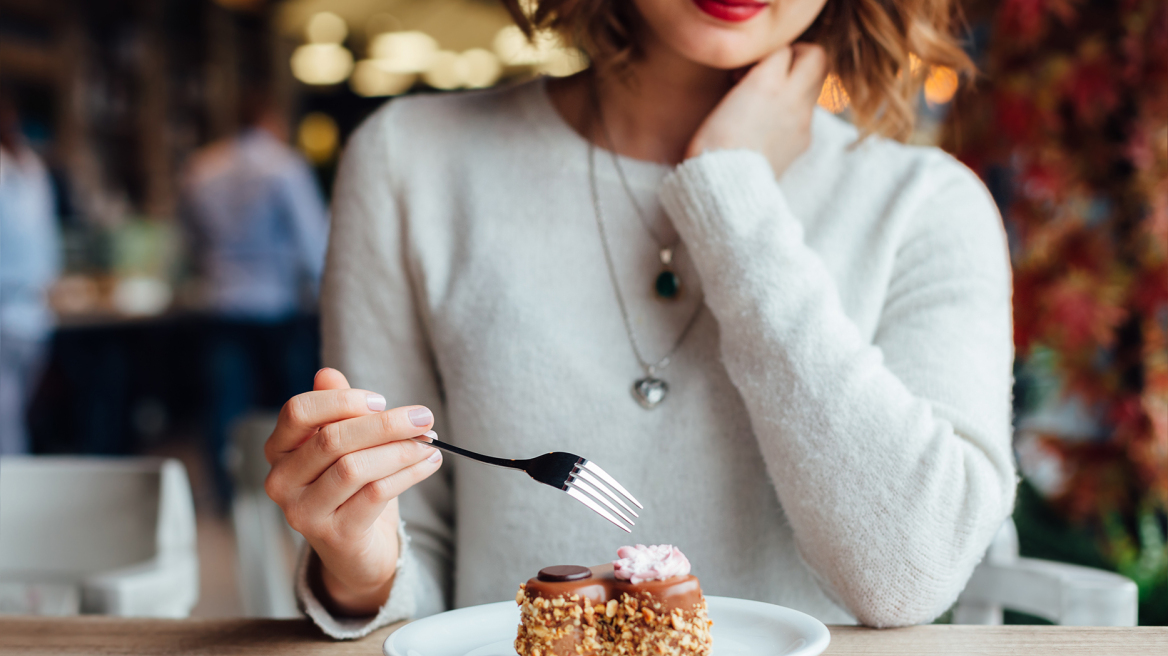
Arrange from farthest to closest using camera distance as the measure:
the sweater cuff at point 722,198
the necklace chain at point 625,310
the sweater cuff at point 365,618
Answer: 1. the necklace chain at point 625,310
2. the sweater cuff at point 722,198
3. the sweater cuff at point 365,618

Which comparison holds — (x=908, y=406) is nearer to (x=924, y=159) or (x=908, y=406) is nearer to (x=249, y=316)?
(x=924, y=159)

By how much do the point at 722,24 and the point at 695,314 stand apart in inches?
10.7

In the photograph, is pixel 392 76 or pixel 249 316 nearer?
pixel 249 316

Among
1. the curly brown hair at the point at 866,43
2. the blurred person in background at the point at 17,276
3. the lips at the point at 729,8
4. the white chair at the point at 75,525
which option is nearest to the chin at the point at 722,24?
the lips at the point at 729,8

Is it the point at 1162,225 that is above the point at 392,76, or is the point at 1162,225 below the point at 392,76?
below

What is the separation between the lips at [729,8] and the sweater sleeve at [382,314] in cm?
36

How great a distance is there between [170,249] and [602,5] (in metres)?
4.94

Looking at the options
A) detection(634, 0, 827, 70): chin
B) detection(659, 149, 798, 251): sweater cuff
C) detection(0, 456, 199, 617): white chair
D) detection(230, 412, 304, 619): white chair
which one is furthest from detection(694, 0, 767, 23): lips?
detection(230, 412, 304, 619): white chair

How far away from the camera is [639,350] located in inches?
37.1

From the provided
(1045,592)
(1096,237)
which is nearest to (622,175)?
(1045,592)

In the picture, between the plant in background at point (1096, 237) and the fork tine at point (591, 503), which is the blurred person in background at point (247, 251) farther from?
the fork tine at point (591, 503)

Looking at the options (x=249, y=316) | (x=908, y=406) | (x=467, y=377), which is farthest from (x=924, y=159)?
(x=249, y=316)

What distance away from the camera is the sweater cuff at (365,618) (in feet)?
2.40

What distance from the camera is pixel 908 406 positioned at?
77cm
